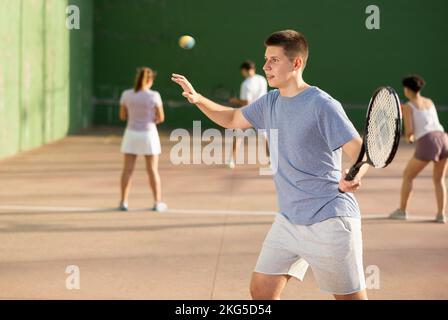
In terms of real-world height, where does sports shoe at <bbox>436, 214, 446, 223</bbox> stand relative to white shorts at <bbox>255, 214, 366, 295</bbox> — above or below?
below

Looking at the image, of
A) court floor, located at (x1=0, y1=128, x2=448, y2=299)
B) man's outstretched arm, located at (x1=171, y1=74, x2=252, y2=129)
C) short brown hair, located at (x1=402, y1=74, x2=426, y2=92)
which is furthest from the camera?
short brown hair, located at (x1=402, y1=74, x2=426, y2=92)

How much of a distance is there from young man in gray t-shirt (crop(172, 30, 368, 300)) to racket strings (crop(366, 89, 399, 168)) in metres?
0.08

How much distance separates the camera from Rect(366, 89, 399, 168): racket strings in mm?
3701

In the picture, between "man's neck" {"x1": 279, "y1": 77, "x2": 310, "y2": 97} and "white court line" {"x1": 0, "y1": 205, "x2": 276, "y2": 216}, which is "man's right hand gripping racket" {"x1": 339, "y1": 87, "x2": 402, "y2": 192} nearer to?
"man's neck" {"x1": 279, "y1": 77, "x2": 310, "y2": 97}

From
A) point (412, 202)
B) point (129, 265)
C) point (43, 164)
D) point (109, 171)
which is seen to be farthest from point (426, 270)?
point (43, 164)

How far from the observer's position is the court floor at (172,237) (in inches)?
238

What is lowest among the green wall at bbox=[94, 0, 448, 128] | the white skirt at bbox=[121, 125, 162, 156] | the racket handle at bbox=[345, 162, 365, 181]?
the racket handle at bbox=[345, 162, 365, 181]

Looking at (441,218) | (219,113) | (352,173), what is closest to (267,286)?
(352,173)

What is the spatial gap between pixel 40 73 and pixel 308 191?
13.7 meters

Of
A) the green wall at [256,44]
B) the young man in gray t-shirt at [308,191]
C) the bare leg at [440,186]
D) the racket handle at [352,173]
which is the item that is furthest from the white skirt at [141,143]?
the green wall at [256,44]

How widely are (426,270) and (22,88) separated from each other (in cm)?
1066

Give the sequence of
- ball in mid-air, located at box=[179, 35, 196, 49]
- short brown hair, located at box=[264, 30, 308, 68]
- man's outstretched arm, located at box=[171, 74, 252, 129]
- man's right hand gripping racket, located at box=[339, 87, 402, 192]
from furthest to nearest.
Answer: ball in mid-air, located at box=[179, 35, 196, 49] → man's outstretched arm, located at box=[171, 74, 252, 129] → short brown hair, located at box=[264, 30, 308, 68] → man's right hand gripping racket, located at box=[339, 87, 402, 192]

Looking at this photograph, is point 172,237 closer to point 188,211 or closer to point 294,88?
point 188,211

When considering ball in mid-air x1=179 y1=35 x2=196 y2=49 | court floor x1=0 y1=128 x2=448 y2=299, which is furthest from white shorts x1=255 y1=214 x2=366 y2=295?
ball in mid-air x1=179 y1=35 x2=196 y2=49
